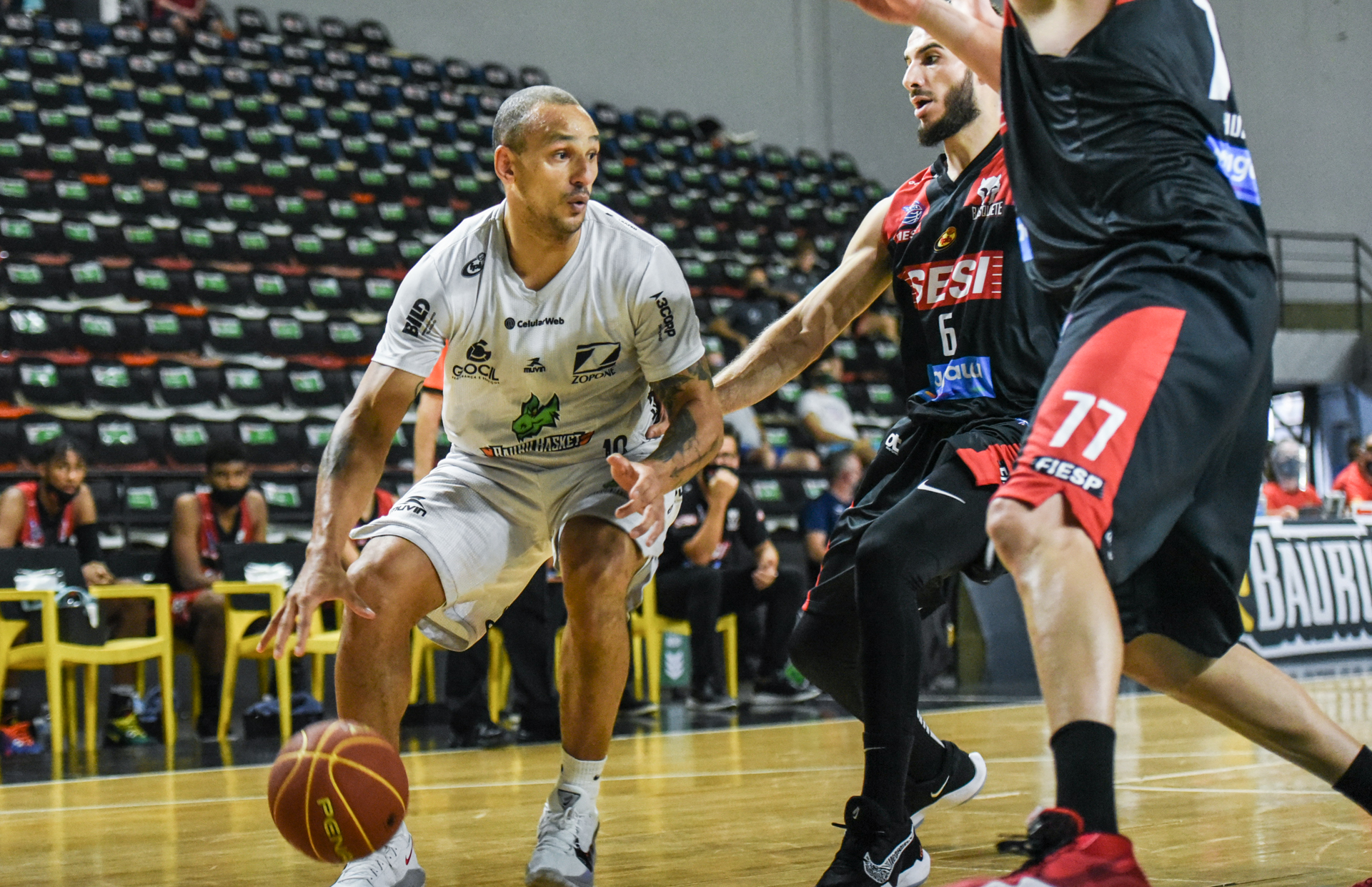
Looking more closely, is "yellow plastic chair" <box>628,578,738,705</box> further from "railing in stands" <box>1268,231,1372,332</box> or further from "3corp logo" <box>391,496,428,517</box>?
"railing in stands" <box>1268,231,1372,332</box>

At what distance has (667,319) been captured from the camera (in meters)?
3.29

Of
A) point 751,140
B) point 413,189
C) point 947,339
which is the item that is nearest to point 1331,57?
point 751,140

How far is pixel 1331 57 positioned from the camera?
60.3ft

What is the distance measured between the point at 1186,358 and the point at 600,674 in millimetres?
1608

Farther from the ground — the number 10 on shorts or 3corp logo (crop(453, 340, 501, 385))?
3corp logo (crop(453, 340, 501, 385))

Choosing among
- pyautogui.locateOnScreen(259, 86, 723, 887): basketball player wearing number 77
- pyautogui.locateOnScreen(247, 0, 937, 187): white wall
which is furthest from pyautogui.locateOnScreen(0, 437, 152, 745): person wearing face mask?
pyautogui.locateOnScreen(247, 0, 937, 187): white wall

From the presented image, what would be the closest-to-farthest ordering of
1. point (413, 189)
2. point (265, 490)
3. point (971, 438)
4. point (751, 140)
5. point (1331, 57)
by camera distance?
point (971, 438) → point (265, 490) → point (413, 189) → point (1331, 57) → point (751, 140)

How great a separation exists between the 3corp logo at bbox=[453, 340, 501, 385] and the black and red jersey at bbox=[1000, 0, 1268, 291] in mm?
1426

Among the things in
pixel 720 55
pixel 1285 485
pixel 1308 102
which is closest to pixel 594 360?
pixel 1285 485

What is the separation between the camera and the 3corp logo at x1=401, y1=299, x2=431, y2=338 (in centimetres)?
323

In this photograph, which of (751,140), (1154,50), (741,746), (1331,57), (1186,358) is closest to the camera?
(1186,358)

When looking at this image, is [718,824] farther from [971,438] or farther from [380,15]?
[380,15]

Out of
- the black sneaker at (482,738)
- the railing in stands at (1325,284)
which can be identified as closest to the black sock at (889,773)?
the black sneaker at (482,738)

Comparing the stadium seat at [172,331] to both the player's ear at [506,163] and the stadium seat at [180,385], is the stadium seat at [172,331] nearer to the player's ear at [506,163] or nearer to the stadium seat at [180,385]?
the stadium seat at [180,385]
